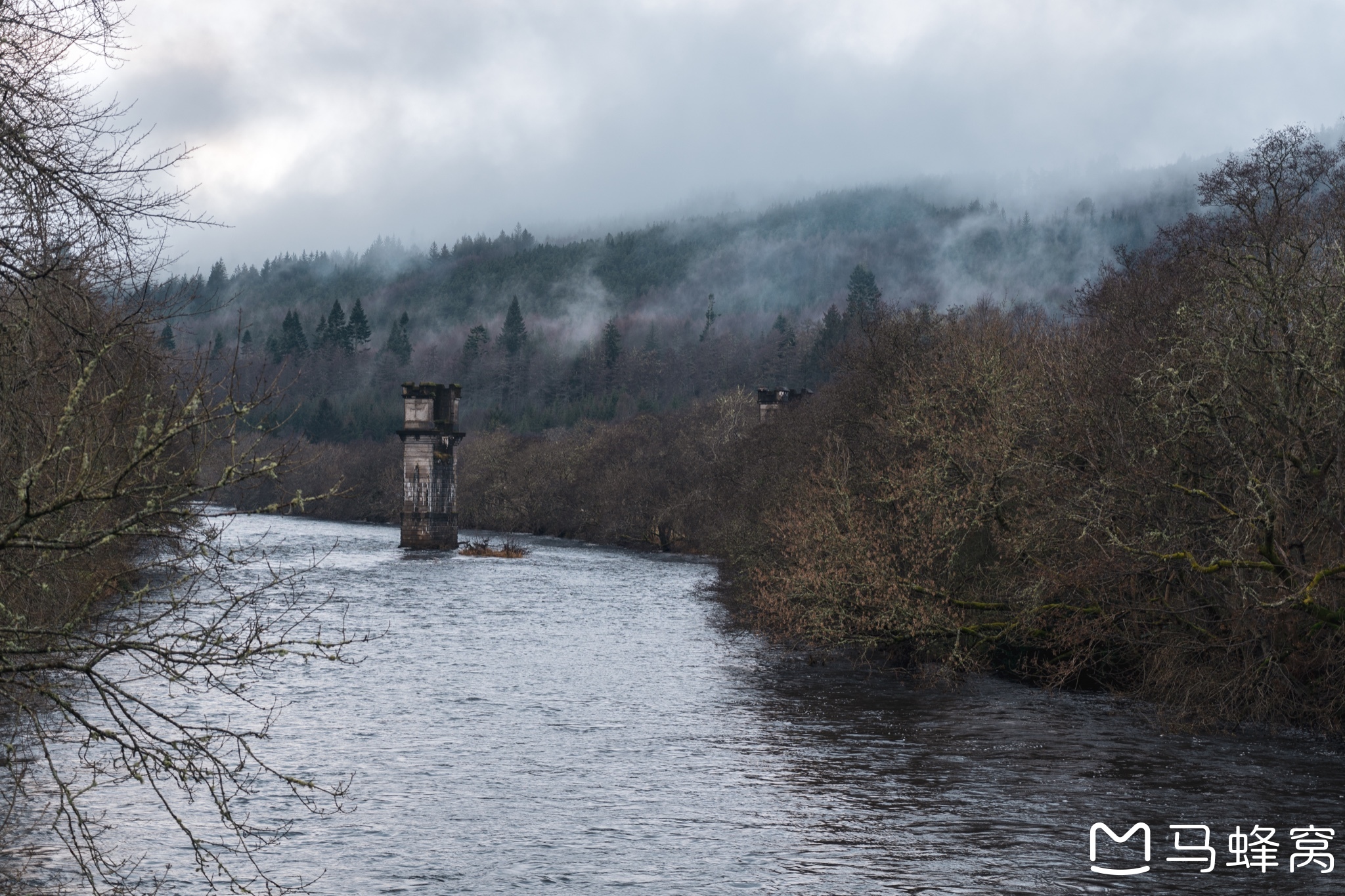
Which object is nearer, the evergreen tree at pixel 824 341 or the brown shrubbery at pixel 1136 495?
the brown shrubbery at pixel 1136 495

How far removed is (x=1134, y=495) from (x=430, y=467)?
298 feet

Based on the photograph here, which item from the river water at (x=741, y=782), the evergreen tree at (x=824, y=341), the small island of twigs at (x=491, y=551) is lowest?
the small island of twigs at (x=491, y=551)

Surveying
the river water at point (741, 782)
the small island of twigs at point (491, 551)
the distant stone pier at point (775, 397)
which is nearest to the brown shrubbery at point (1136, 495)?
the river water at point (741, 782)

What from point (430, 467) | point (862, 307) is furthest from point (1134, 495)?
point (430, 467)

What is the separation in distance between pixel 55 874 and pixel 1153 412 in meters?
20.2

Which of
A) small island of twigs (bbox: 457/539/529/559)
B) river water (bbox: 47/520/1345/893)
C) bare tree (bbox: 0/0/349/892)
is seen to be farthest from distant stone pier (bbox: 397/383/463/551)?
bare tree (bbox: 0/0/349/892)

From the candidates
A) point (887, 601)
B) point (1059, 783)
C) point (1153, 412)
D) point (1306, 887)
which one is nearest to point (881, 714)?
point (887, 601)

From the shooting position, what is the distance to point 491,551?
9519 cm

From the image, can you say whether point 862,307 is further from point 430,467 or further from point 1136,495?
point 430,467

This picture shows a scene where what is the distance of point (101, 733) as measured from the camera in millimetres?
8859

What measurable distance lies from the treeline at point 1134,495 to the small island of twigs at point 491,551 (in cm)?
4713

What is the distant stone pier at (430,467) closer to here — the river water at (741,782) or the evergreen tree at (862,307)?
the evergreen tree at (862,307)

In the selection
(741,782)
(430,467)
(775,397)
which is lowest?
(741,782)

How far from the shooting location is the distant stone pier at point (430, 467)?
10462 centimetres
